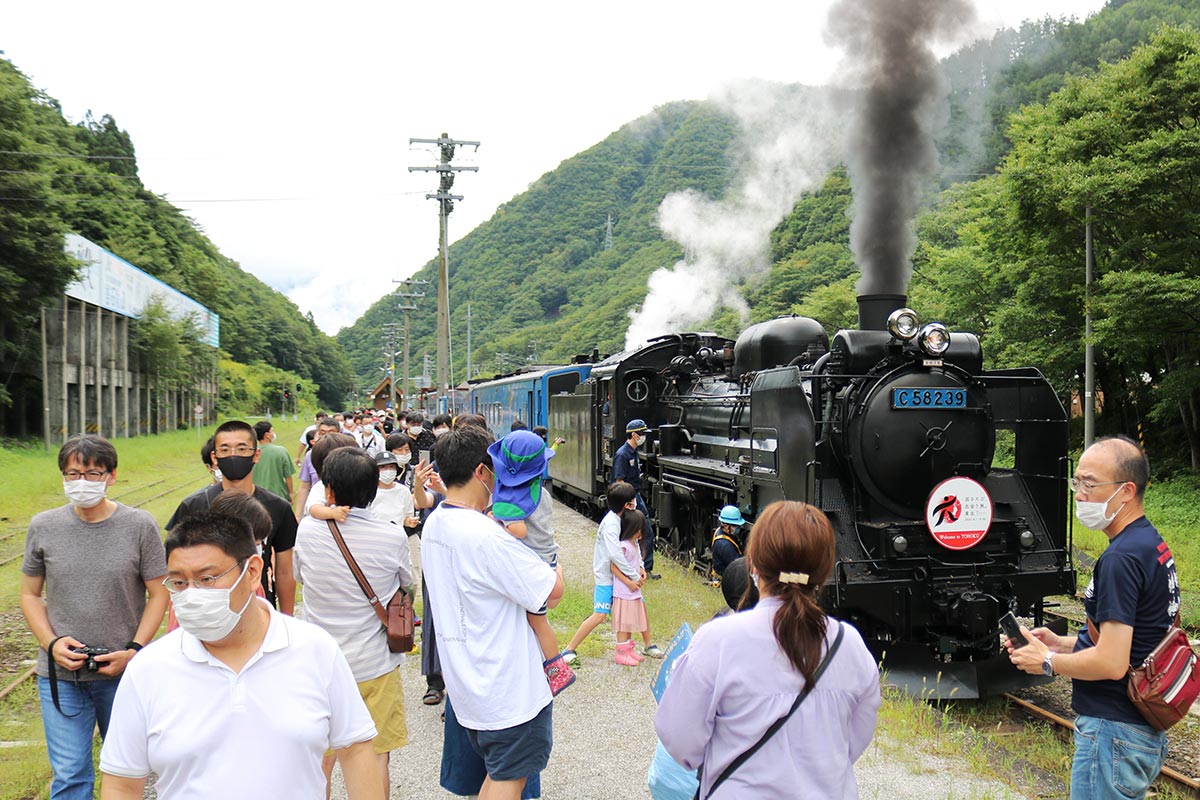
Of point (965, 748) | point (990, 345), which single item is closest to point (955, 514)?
point (965, 748)

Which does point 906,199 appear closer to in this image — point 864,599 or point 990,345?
point 864,599

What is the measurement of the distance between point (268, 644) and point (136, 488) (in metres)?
21.8

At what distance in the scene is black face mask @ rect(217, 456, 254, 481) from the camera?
4.39 meters

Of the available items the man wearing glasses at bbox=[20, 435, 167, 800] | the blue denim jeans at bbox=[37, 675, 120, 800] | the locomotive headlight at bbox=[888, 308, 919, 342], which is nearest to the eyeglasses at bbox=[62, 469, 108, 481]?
the man wearing glasses at bbox=[20, 435, 167, 800]

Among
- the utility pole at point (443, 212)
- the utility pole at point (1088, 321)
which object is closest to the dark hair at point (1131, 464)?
the utility pole at point (1088, 321)

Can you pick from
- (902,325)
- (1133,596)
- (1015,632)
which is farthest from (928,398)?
(1133,596)

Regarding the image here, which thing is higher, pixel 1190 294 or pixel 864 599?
pixel 1190 294

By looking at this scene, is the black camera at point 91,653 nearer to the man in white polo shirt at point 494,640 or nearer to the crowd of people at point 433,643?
the crowd of people at point 433,643

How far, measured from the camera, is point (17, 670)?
714cm

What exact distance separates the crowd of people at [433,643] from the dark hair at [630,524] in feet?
5.19

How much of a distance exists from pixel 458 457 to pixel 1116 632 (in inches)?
90.5

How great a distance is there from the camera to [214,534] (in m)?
2.21

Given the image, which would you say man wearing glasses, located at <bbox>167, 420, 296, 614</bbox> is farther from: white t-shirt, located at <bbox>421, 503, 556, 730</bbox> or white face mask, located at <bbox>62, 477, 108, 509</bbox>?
white t-shirt, located at <bbox>421, 503, 556, 730</bbox>

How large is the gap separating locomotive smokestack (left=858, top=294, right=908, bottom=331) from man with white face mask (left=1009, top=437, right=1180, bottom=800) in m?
4.55
